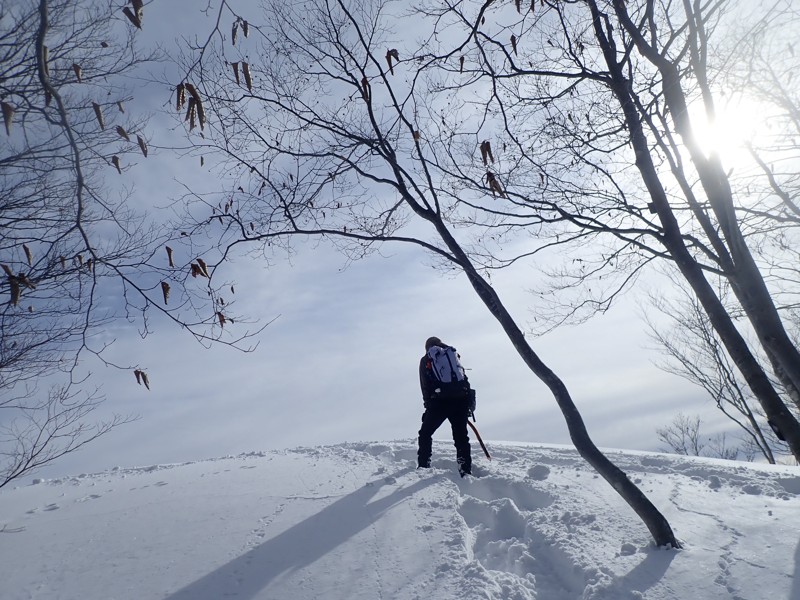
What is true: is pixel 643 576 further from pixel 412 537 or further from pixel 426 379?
pixel 426 379

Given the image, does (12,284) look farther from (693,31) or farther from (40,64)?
(693,31)

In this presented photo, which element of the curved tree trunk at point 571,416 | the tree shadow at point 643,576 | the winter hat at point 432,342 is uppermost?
the winter hat at point 432,342

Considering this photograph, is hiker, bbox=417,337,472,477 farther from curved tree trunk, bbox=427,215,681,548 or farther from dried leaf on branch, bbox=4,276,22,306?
dried leaf on branch, bbox=4,276,22,306

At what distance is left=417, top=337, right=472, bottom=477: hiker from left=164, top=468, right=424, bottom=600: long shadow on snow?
1.32 metres

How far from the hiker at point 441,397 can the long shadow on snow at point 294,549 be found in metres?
1.32

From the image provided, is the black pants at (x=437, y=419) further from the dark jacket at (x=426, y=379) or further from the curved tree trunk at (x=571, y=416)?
the curved tree trunk at (x=571, y=416)

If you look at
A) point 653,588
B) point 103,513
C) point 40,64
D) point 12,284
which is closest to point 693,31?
point 653,588

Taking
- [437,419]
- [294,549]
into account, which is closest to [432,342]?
[437,419]

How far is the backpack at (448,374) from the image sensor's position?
7125 mm

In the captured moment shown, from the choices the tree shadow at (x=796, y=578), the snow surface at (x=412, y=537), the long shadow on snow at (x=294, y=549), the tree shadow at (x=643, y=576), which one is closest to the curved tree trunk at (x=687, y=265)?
the snow surface at (x=412, y=537)

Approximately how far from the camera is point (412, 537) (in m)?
4.50

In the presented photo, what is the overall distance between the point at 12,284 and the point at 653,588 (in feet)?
14.1

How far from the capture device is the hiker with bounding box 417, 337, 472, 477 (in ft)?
23.4

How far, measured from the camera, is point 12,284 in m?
2.91
